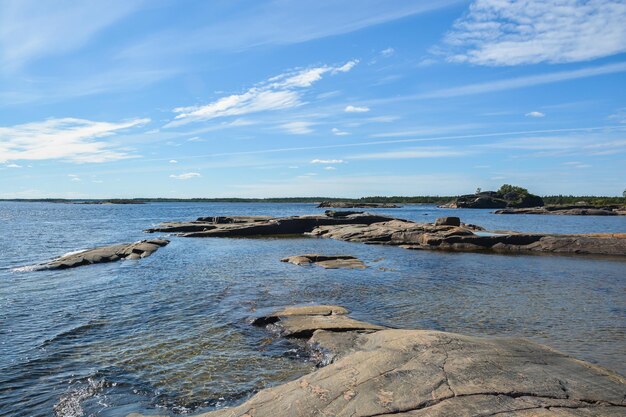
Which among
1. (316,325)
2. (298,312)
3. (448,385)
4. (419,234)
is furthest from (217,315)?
(419,234)

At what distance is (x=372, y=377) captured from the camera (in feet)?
25.1

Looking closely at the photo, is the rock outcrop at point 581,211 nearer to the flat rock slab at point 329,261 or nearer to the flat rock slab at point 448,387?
the flat rock slab at point 329,261

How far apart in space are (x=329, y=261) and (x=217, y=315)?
13990 millimetres

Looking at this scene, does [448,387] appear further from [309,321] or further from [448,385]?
[309,321]

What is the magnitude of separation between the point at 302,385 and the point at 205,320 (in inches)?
316

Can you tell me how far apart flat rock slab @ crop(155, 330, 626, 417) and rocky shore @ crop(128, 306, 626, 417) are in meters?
0.01

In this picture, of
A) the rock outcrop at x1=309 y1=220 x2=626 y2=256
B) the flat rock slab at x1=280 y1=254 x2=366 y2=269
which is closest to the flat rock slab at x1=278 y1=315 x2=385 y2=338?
the flat rock slab at x1=280 y1=254 x2=366 y2=269

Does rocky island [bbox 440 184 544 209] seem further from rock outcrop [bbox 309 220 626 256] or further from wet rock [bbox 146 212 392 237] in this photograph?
rock outcrop [bbox 309 220 626 256]

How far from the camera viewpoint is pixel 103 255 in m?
31.1

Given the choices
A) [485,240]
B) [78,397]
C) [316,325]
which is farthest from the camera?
[485,240]

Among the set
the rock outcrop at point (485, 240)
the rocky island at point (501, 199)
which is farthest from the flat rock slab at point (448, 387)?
the rocky island at point (501, 199)

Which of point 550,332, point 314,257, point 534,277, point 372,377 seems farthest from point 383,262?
point 372,377

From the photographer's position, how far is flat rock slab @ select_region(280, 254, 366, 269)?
27281 mm

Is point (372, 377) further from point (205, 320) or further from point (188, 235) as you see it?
point (188, 235)
